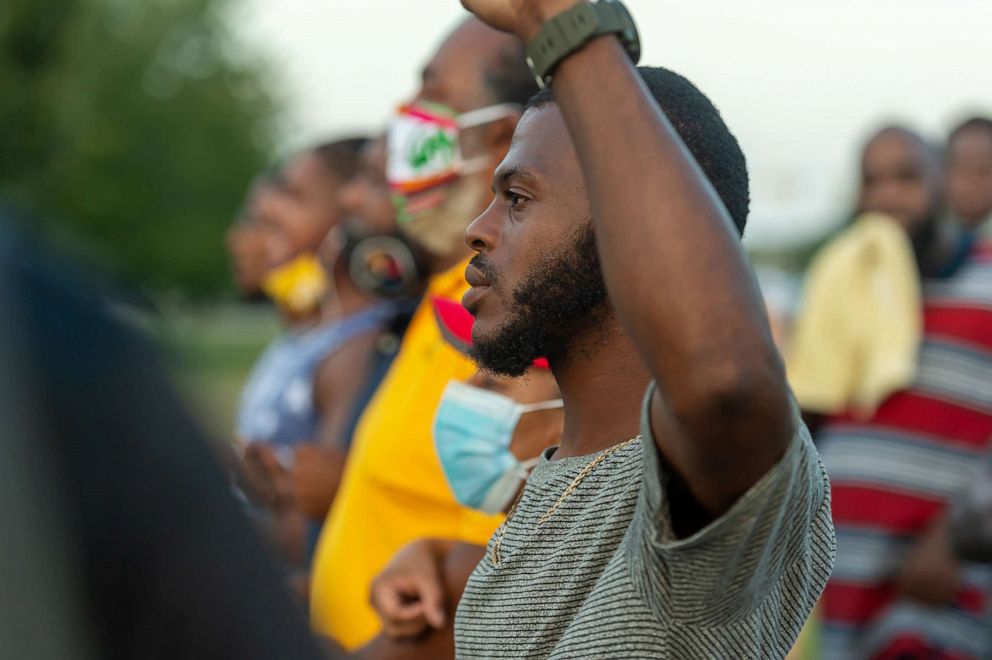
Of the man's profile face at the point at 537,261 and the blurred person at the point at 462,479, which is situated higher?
the man's profile face at the point at 537,261

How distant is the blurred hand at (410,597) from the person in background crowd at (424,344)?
1.58 ft

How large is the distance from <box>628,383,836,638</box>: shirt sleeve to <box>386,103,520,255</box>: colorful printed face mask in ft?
6.25

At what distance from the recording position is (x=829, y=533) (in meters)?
1.90

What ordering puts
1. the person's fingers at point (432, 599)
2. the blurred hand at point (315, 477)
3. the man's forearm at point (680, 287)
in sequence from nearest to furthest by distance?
1. the man's forearm at point (680, 287)
2. the person's fingers at point (432, 599)
3. the blurred hand at point (315, 477)

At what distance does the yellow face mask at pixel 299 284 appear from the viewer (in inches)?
251

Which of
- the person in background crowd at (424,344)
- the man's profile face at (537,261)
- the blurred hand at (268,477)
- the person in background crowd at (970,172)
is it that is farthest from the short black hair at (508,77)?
the person in background crowd at (970,172)

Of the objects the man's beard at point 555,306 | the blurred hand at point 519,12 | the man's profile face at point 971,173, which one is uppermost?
the blurred hand at point 519,12

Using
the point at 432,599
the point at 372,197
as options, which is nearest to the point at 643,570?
the point at 432,599

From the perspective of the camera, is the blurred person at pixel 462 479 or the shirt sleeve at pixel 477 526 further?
the shirt sleeve at pixel 477 526

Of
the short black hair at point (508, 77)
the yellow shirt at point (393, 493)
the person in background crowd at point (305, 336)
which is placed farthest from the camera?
the person in background crowd at point (305, 336)

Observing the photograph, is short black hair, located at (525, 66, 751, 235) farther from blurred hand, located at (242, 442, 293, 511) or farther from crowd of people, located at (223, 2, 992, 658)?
blurred hand, located at (242, 442, 293, 511)

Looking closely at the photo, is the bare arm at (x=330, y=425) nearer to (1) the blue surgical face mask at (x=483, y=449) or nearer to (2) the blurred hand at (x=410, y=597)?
(1) the blue surgical face mask at (x=483, y=449)

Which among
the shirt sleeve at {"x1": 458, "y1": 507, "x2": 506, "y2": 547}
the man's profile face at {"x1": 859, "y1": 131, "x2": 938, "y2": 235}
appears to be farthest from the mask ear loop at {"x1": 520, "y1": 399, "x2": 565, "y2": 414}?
the man's profile face at {"x1": 859, "y1": 131, "x2": 938, "y2": 235}

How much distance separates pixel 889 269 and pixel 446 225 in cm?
239
